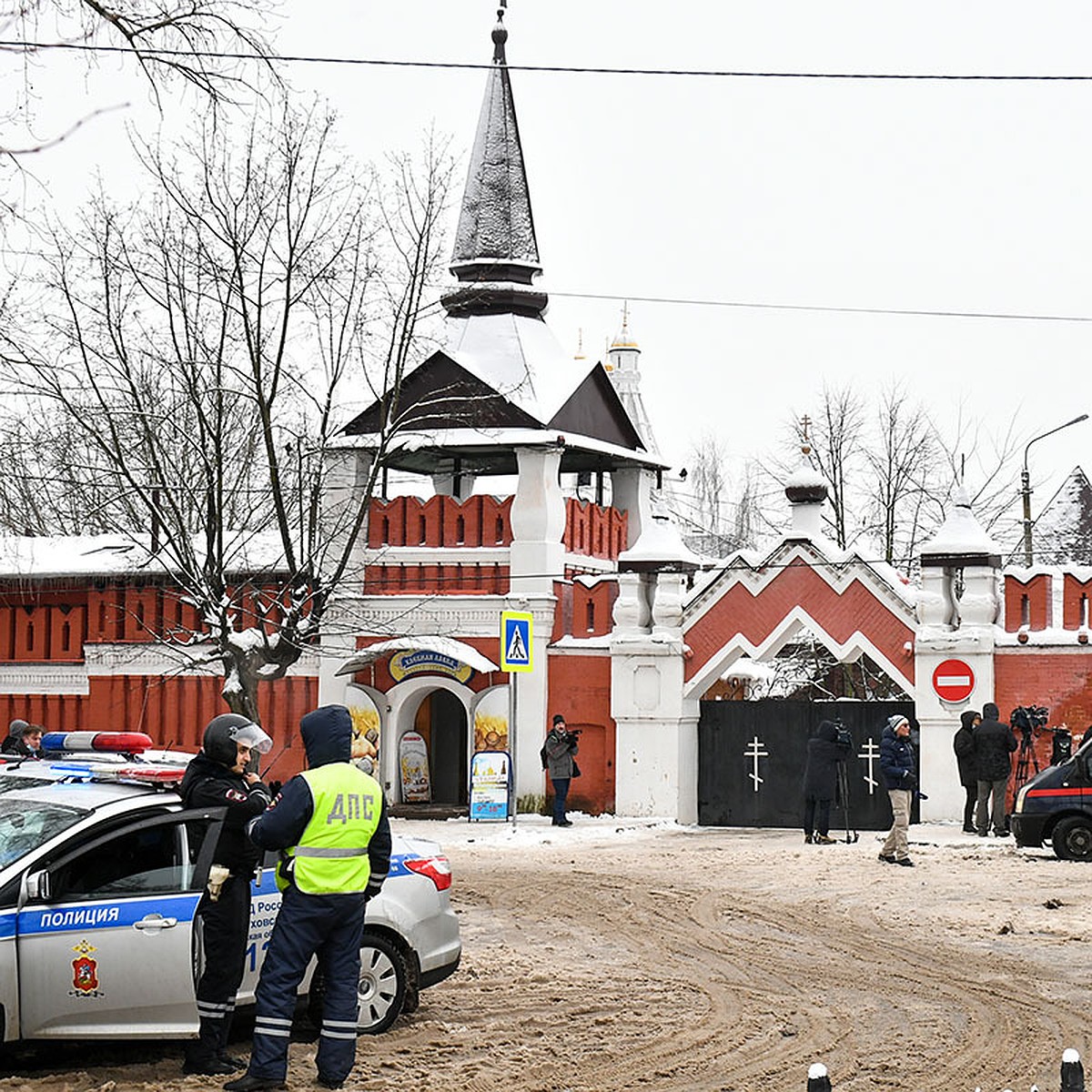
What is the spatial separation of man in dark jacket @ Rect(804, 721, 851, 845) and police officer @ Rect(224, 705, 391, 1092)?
14833mm

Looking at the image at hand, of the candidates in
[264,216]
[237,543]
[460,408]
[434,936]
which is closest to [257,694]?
[237,543]

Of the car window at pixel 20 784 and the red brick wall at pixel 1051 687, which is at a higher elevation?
the red brick wall at pixel 1051 687

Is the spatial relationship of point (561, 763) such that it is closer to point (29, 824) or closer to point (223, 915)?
point (29, 824)

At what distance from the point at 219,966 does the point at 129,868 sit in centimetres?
84

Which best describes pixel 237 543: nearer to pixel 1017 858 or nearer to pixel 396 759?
pixel 396 759

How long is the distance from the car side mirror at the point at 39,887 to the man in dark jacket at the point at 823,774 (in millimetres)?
15274

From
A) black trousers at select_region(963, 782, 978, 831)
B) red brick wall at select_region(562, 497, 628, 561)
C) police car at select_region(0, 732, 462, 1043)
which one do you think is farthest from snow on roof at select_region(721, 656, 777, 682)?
police car at select_region(0, 732, 462, 1043)

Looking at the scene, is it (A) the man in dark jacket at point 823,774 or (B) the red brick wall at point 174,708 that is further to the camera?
(B) the red brick wall at point 174,708

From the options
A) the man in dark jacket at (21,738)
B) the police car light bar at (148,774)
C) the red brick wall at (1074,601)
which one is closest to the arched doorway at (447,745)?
the red brick wall at (1074,601)

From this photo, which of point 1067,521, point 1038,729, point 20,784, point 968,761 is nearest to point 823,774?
point 968,761

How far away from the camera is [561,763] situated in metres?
27.1

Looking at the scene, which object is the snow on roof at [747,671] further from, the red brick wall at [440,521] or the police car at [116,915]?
the police car at [116,915]

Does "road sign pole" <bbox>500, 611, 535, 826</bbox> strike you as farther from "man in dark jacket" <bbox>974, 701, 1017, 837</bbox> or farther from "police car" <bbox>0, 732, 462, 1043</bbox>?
"police car" <bbox>0, 732, 462, 1043</bbox>

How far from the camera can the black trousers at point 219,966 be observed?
9.90m
